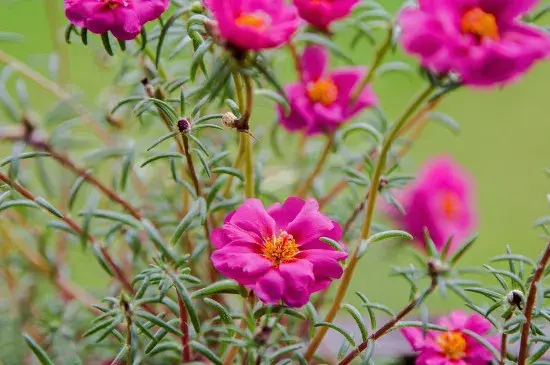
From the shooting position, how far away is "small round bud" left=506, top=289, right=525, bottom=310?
1.77 feet

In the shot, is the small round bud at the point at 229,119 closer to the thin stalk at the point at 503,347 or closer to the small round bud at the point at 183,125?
the small round bud at the point at 183,125

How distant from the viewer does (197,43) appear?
563 mm

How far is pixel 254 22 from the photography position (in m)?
0.51

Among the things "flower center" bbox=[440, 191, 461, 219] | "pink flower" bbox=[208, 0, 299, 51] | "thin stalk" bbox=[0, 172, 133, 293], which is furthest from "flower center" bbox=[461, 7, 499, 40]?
"flower center" bbox=[440, 191, 461, 219]

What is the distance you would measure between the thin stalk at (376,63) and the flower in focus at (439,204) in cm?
19

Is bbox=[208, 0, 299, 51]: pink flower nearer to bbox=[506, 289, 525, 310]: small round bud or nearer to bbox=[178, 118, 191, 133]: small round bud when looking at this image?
bbox=[178, 118, 191, 133]: small round bud

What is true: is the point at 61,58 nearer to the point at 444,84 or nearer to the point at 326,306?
the point at 326,306

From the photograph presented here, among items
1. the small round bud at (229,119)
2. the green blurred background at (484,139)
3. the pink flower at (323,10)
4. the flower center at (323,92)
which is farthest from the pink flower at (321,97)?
the green blurred background at (484,139)

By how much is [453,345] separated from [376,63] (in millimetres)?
270

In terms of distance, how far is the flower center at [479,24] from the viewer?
0.46m

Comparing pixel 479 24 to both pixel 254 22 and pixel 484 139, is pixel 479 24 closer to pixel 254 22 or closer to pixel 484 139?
pixel 254 22

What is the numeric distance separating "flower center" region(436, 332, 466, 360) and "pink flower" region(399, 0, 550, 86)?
0.82 feet

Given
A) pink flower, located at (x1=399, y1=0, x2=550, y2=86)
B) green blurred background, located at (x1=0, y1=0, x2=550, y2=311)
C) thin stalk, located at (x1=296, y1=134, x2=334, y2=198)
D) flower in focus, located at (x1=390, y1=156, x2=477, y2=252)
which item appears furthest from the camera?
green blurred background, located at (x1=0, y1=0, x2=550, y2=311)

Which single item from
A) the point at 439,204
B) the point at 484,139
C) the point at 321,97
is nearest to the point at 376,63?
the point at 321,97
